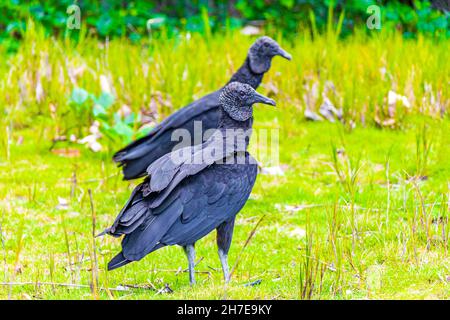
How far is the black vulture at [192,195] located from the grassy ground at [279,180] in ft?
0.68

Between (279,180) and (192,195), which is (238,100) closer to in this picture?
(192,195)

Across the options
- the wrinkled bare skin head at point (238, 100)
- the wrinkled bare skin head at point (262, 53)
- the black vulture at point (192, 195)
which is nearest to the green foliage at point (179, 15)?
the wrinkled bare skin head at point (262, 53)

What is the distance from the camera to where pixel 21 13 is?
34.5ft

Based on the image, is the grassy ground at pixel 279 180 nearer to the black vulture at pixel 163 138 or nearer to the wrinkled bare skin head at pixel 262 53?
the black vulture at pixel 163 138

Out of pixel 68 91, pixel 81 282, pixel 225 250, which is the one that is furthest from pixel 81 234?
pixel 68 91

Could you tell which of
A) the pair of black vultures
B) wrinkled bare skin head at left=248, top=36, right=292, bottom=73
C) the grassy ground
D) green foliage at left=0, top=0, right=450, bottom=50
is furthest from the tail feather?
green foliage at left=0, top=0, right=450, bottom=50

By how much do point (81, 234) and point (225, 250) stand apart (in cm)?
148

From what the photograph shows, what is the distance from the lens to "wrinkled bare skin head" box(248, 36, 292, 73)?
603 centimetres

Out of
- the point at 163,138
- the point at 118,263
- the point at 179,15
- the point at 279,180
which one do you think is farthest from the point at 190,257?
the point at 179,15

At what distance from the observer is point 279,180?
247 inches

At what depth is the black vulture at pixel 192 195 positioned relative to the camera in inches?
144

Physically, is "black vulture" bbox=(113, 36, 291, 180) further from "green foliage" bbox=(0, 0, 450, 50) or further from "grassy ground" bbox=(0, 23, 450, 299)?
"green foliage" bbox=(0, 0, 450, 50)

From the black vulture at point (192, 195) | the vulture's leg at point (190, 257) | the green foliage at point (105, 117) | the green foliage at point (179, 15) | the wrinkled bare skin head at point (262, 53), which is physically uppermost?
the green foliage at point (179, 15)

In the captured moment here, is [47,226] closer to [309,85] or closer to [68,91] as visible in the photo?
[68,91]
